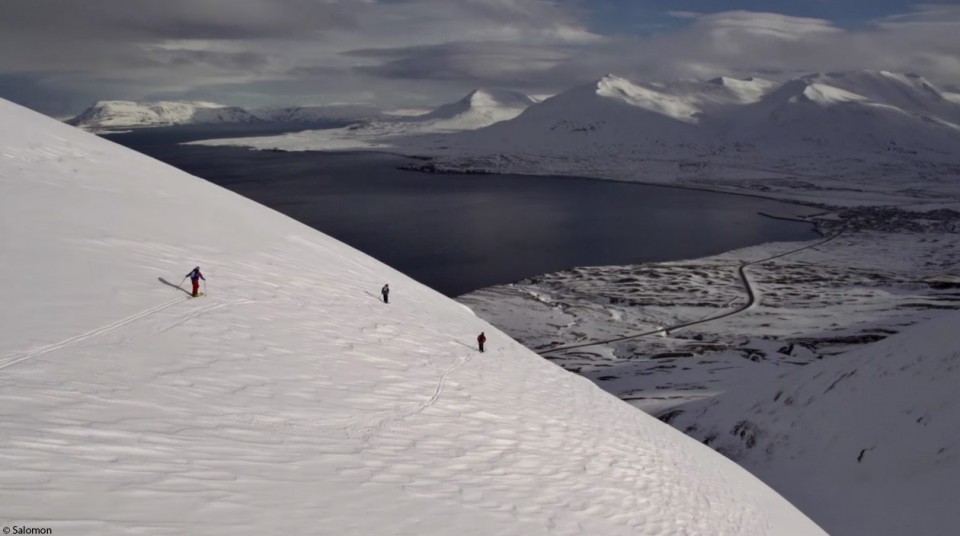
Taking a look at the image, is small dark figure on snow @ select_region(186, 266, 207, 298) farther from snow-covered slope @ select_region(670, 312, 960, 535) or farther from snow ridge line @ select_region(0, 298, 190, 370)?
snow-covered slope @ select_region(670, 312, 960, 535)

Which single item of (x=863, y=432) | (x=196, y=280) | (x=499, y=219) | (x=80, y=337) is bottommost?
(x=863, y=432)

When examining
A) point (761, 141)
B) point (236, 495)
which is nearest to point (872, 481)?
point (236, 495)

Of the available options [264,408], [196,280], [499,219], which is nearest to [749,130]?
[499,219]

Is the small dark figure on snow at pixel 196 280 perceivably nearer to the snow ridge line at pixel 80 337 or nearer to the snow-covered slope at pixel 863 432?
the snow ridge line at pixel 80 337

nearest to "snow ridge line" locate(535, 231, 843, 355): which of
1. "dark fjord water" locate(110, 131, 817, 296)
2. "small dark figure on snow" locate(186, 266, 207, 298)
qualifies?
"dark fjord water" locate(110, 131, 817, 296)

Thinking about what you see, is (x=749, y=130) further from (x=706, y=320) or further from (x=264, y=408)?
(x=264, y=408)

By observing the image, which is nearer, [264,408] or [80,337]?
[264,408]
